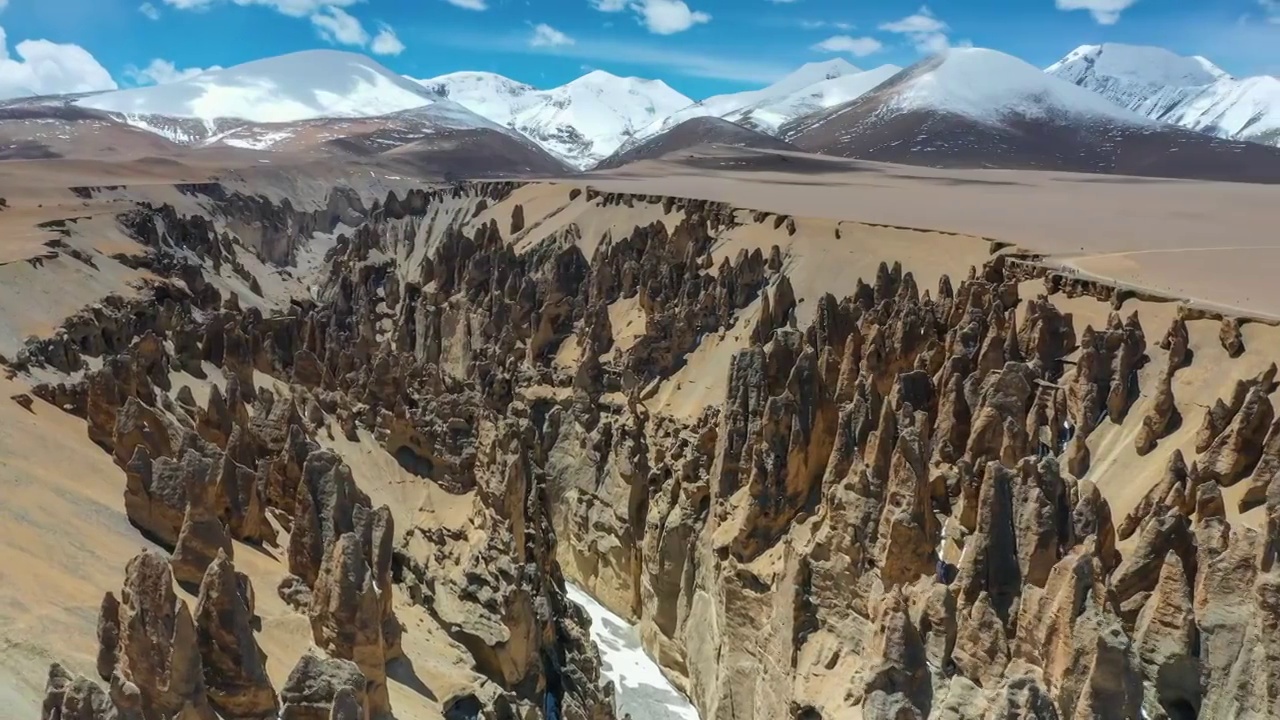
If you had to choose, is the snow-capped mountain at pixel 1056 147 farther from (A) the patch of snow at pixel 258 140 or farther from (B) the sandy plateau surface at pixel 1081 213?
(A) the patch of snow at pixel 258 140

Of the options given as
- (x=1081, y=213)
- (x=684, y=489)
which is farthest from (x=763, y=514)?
(x=1081, y=213)

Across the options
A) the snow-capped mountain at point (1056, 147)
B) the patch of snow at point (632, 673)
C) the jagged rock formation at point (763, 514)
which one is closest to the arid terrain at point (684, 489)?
the jagged rock formation at point (763, 514)

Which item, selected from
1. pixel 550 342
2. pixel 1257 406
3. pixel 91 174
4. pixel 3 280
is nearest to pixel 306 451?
pixel 1257 406

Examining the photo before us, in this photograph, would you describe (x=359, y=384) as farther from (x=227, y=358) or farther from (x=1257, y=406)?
(x=1257, y=406)

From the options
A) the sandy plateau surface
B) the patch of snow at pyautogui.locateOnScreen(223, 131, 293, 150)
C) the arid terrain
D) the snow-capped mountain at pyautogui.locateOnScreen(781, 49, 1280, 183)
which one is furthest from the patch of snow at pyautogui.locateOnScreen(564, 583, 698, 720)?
the patch of snow at pyautogui.locateOnScreen(223, 131, 293, 150)

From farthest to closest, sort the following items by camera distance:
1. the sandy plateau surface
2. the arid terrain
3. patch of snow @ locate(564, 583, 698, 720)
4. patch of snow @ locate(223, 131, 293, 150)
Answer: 1. patch of snow @ locate(223, 131, 293, 150)
2. the sandy plateau surface
3. patch of snow @ locate(564, 583, 698, 720)
4. the arid terrain

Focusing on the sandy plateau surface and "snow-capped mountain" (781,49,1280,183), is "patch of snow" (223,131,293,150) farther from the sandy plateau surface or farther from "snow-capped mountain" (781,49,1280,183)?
"snow-capped mountain" (781,49,1280,183)

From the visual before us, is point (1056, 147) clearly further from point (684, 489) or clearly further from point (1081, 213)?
point (684, 489)
